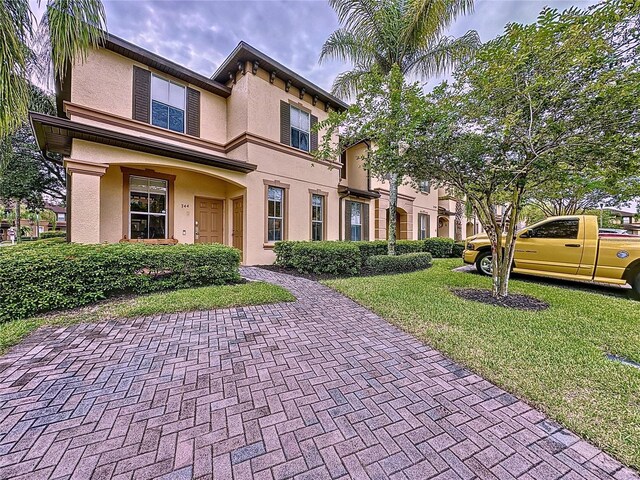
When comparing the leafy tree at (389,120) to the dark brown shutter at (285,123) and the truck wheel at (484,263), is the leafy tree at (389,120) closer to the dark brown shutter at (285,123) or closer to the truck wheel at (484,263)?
the dark brown shutter at (285,123)

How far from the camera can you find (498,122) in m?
4.91

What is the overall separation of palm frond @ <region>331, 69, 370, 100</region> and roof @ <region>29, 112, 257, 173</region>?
5.96 metres

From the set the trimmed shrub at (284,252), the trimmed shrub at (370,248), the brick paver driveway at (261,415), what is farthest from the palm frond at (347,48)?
the brick paver driveway at (261,415)

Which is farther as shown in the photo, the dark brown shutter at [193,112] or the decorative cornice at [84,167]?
the dark brown shutter at [193,112]

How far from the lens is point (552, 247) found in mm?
6957

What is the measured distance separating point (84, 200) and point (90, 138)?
4.94 ft

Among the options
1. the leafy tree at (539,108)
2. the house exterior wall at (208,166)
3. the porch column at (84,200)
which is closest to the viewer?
the leafy tree at (539,108)

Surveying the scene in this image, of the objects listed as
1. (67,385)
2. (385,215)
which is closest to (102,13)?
(67,385)

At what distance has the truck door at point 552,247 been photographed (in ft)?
21.9

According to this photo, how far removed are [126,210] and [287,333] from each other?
736 centimetres

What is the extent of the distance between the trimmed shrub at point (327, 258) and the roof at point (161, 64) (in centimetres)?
679

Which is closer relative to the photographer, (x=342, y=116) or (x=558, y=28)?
(x=558, y=28)

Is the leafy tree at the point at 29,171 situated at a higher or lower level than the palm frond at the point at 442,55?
lower

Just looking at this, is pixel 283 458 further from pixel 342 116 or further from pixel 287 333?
pixel 342 116
